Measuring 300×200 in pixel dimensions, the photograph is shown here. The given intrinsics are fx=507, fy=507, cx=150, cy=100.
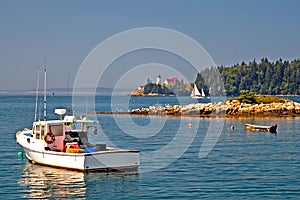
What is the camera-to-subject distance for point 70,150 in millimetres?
28953

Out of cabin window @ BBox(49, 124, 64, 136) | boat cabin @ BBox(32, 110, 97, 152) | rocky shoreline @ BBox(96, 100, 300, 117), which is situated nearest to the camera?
boat cabin @ BBox(32, 110, 97, 152)

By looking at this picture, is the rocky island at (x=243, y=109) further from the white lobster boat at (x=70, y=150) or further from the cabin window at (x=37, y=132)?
the cabin window at (x=37, y=132)

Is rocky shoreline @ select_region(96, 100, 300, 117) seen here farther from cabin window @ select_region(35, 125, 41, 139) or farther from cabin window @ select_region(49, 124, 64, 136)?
cabin window @ select_region(49, 124, 64, 136)

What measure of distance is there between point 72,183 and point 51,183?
45.7 inches

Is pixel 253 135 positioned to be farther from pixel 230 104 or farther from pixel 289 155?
pixel 230 104

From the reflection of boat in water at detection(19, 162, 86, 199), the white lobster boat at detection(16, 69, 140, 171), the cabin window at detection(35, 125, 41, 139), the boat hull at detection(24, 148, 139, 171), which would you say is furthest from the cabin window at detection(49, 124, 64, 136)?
the reflection of boat in water at detection(19, 162, 86, 199)

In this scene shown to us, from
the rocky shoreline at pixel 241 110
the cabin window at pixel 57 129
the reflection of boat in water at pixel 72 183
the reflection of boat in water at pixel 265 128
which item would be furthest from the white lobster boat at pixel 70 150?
the rocky shoreline at pixel 241 110

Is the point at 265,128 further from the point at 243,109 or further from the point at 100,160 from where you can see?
the point at 100,160

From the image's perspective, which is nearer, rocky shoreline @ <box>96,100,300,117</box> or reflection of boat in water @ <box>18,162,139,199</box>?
reflection of boat in water @ <box>18,162,139,199</box>

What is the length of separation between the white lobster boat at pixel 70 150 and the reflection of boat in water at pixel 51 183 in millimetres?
524

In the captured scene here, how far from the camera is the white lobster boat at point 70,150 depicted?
27.8 meters

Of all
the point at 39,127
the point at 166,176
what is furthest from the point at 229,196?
the point at 39,127

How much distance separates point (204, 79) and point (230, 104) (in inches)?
4181

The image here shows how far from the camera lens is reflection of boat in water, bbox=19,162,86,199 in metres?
24.3
